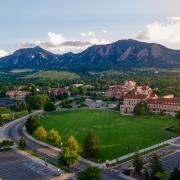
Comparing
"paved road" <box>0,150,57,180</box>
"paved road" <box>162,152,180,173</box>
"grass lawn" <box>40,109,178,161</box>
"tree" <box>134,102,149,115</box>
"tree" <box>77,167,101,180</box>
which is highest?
"tree" <box>134,102,149,115</box>

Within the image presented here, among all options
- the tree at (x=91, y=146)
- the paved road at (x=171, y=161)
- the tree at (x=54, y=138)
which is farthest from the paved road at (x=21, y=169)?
the paved road at (x=171, y=161)

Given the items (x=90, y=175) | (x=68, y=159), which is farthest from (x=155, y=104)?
(x=90, y=175)

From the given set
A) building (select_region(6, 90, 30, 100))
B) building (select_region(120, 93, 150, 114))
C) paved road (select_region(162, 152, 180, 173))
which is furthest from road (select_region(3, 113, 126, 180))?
building (select_region(6, 90, 30, 100))

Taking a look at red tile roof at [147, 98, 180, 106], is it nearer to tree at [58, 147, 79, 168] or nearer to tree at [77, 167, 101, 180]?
tree at [58, 147, 79, 168]

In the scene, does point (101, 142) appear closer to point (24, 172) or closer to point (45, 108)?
point (24, 172)

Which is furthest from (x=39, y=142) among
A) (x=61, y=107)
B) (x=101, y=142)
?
(x=61, y=107)

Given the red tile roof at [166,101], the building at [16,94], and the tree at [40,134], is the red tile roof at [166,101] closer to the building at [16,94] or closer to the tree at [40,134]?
the tree at [40,134]

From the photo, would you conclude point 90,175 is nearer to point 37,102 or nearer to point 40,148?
point 40,148

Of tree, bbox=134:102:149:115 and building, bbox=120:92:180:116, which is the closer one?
tree, bbox=134:102:149:115
